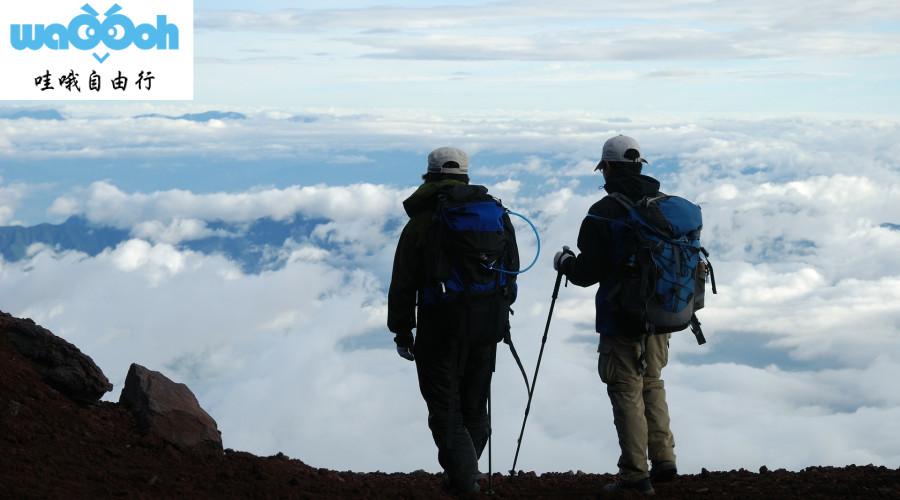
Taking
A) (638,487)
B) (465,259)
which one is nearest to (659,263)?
(465,259)

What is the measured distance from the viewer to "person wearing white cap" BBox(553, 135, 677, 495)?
Answer: 31.0 ft

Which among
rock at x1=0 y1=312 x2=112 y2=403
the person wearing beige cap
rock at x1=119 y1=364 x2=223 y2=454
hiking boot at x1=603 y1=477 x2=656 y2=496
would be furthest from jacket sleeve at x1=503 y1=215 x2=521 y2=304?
rock at x1=0 y1=312 x2=112 y2=403

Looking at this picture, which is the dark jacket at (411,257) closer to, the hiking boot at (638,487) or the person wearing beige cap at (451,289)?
the person wearing beige cap at (451,289)

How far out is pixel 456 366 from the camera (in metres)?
9.52

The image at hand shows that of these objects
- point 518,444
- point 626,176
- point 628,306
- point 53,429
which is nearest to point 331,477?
point 518,444

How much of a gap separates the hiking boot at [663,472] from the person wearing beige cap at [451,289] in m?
1.97

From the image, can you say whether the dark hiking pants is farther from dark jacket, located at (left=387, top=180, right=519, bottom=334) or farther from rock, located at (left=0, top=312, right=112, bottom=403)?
rock, located at (left=0, top=312, right=112, bottom=403)

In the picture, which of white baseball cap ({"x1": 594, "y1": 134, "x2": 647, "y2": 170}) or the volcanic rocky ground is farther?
white baseball cap ({"x1": 594, "y1": 134, "x2": 647, "y2": 170})

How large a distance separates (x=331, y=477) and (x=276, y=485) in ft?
3.81

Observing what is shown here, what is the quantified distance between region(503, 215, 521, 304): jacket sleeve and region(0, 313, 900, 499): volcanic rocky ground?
2120 mm

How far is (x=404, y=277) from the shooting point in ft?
30.5

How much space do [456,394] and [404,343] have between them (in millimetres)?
687

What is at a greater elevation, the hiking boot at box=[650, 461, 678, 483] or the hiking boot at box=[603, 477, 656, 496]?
the hiking boot at box=[650, 461, 678, 483]

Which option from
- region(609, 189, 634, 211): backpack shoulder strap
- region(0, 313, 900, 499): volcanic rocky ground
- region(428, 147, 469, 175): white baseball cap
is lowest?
region(0, 313, 900, 499): volcanic rocky ground
